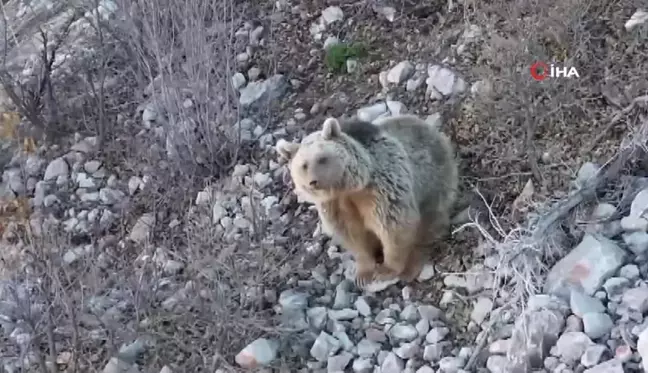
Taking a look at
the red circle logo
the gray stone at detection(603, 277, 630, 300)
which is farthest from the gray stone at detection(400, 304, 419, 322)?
the red circle logo

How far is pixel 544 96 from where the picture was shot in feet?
16.6

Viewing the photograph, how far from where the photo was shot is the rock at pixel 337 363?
442 cm

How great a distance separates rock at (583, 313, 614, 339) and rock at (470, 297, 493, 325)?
1.73 ft

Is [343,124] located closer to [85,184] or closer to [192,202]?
[192,202]

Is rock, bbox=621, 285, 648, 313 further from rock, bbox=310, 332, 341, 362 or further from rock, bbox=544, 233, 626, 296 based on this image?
rock, bbox=310, 332, 341, 362

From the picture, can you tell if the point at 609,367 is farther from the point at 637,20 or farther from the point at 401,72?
the point at 401,72

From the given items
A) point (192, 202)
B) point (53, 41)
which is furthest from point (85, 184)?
point (53, 41)

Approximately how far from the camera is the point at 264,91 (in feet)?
20.0

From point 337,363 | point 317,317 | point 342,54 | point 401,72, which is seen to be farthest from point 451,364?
point 342,54

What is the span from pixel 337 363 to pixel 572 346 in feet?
3.58

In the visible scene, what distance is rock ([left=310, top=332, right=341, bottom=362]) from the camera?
14.7 feet

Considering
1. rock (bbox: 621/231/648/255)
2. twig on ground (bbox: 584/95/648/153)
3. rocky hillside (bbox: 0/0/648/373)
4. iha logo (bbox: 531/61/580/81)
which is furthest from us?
iha logo (bbox: 531/61/580/81)

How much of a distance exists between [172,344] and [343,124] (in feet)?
4.30

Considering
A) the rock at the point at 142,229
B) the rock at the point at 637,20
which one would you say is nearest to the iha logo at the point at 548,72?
the rock at the point at 637,20
